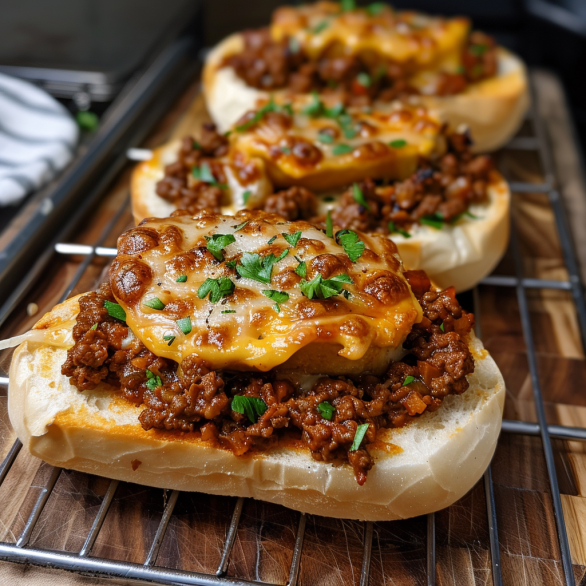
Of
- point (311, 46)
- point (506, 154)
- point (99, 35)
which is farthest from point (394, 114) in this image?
point (99, 35)

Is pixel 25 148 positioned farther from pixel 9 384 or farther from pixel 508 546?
pixel 508 546

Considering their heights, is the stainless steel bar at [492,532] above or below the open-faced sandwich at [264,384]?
below

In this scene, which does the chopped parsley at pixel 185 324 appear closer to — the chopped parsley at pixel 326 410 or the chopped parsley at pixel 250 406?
the chopped parsley at pixel 250 406

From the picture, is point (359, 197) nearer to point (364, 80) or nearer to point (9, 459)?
point (364, 80)

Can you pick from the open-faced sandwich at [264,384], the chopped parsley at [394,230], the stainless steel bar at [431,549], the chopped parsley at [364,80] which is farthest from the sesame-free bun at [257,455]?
the chopped parsley at [364,80]

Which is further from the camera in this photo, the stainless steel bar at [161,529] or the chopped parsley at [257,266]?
the chopped parsley at [257,266]

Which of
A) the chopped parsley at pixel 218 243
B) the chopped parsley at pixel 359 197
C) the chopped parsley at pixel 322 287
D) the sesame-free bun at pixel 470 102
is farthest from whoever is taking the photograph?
the sesame-free bun at pixel 470 102
